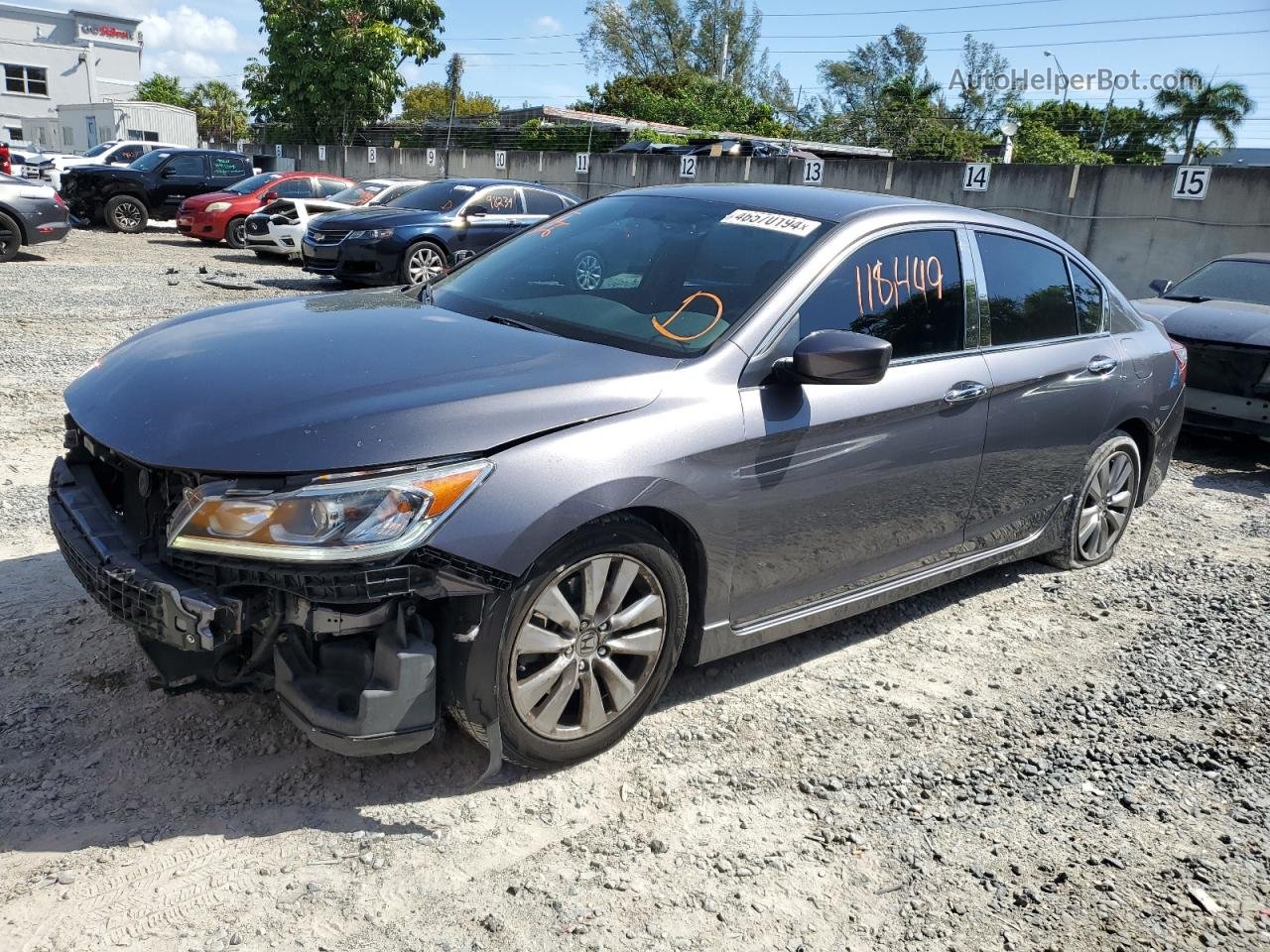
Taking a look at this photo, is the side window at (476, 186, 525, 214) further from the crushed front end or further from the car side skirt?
the crushed front end

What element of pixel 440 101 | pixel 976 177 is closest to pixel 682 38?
pixel 440 101

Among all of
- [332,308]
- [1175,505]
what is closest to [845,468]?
[332,308]

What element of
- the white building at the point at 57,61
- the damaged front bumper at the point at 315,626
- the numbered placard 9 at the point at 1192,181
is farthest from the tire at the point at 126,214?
the white building at the point at 57,61

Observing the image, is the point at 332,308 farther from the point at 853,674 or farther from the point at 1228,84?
the point at 1228,84

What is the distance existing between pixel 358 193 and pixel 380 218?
5054 mm

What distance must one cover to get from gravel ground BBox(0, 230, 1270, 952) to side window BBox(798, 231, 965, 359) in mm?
1296

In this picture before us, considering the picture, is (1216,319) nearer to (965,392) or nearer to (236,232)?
(965,392)

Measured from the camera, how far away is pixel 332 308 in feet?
13.0

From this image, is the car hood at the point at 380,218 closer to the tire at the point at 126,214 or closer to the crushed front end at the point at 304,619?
the tire at the point at 126,214

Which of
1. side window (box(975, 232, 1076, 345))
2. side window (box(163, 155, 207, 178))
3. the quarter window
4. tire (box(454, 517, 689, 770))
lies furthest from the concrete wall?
the quarter window

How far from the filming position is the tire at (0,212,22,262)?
14304 mm

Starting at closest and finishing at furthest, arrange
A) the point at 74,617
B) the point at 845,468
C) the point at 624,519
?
the point at 624,519 < the point at 845,468 < the point at 74,617

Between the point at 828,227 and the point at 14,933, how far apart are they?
3.20 meters

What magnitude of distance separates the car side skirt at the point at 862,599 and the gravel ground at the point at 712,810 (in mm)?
274
